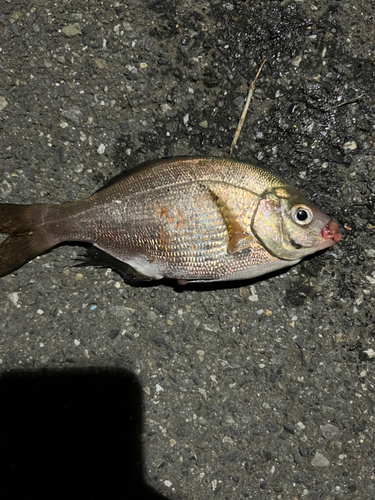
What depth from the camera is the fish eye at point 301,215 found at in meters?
2.15

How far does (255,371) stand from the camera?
246cm

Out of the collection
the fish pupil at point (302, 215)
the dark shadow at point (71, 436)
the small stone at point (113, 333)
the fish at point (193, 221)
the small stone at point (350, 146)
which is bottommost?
the dark shadow at point (71, 436)

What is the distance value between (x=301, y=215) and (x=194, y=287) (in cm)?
87

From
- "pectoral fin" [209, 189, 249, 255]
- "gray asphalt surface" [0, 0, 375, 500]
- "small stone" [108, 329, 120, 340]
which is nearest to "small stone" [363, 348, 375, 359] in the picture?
"gray asphalt surface" [0, 0, 375, 500]

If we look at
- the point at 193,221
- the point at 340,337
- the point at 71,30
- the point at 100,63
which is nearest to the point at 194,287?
the point at 193,221

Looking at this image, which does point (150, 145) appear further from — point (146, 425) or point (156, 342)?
point (146, 425)

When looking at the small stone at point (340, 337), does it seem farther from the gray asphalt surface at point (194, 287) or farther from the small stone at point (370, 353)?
the small stone at point (370, 353)

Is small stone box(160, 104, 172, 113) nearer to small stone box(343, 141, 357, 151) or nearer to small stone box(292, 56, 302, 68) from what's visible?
small stone box(292, 56, 302, 68)

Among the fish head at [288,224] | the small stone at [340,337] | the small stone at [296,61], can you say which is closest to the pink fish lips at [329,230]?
the fish head at [288,224]

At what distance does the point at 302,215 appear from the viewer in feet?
7.05

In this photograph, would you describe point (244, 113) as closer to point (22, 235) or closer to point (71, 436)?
point (22, 235)

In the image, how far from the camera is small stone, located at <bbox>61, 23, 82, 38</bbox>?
2420mm

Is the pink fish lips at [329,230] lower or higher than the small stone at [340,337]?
higher

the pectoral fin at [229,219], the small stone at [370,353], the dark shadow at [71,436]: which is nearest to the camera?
the pectoral fin at [229,219]
